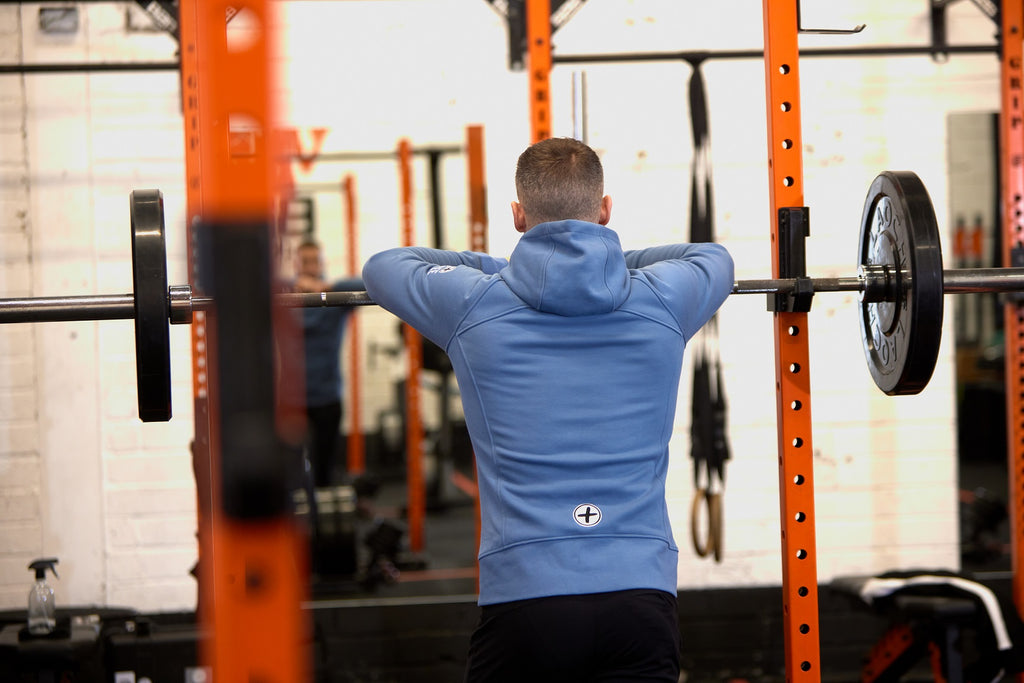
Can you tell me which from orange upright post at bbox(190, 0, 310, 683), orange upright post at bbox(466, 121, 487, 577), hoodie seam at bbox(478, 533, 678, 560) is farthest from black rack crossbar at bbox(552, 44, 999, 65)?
orange upright post at bbox(190, 0, 310, 683)

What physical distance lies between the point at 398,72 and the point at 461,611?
7.98ft

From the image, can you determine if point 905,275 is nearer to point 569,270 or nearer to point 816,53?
point 569,270

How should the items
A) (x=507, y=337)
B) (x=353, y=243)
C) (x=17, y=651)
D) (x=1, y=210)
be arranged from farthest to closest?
(x=353, y=243) → (x=1, y=210) → (x=17, y=651) → (x=507, y=337)

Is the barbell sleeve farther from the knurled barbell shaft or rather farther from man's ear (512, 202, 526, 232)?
man's ear (512, 202, 526, 232)

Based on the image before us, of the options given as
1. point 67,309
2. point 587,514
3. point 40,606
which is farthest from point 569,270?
point 40,606

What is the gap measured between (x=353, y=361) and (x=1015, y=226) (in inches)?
154

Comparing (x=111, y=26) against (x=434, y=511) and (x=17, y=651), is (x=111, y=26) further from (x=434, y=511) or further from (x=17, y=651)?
(x=434, y=511)

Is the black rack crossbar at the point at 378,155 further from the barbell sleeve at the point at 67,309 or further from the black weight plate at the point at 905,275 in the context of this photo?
the black weight plate at the point at 905,275

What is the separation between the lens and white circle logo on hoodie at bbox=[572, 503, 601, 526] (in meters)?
1.48

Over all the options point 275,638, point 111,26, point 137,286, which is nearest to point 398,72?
point 111,26

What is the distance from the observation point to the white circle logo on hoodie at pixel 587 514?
1479 millimetres

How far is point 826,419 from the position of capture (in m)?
4.32

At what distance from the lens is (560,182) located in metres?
1.58

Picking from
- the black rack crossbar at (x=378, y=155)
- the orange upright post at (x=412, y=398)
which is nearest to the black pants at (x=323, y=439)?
the orange upright post at (x=412, y=398)
